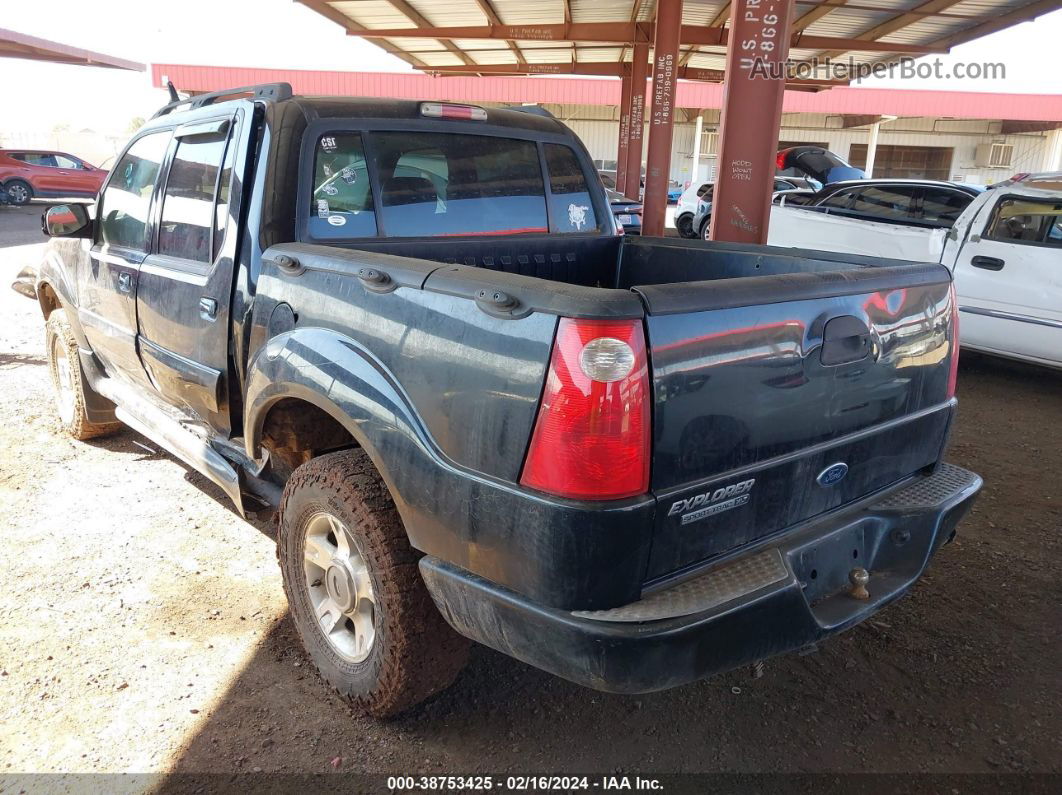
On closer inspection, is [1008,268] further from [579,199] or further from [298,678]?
[298,678]

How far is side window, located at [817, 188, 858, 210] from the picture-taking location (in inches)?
353

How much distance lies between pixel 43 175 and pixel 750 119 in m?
23.5

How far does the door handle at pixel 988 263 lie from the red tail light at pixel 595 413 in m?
6.26

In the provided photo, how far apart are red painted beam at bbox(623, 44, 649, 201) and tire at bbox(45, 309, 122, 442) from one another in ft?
50.3

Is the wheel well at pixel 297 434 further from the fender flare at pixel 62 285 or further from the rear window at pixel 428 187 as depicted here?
the fender flare at pixel 62 285

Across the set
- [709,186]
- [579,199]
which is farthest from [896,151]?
[579,199]

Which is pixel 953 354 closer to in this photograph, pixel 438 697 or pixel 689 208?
pixel 438 697

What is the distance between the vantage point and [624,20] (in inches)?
669

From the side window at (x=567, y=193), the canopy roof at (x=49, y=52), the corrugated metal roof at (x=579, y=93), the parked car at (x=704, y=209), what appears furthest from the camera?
the corrugated metal roof at (x=579, y=93)

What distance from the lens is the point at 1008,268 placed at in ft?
21.6

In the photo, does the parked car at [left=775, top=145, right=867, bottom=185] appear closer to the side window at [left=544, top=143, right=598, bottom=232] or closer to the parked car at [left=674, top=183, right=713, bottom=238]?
the parked car at [left=674, top=183, right=713, bottom=238]

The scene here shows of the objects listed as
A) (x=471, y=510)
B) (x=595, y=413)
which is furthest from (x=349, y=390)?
(x=595, y=413)

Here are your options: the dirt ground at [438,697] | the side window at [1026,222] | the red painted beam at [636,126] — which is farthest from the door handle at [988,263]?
the red painted beam at [636,126]

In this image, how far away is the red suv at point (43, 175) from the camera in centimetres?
2225
